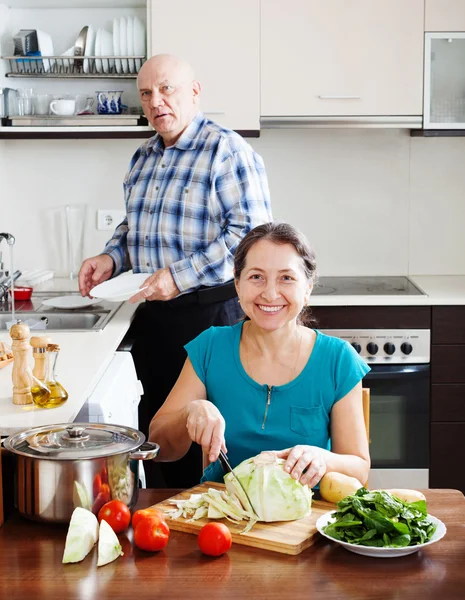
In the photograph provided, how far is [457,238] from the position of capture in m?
3.84

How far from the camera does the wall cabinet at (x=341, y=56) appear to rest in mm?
3369

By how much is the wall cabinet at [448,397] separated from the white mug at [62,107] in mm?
1619

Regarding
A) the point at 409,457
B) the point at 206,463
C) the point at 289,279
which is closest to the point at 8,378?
the point at 206,463

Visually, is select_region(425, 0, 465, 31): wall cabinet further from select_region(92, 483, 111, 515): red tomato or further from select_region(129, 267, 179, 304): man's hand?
select_region(92, 483, 111, 515): red tomato

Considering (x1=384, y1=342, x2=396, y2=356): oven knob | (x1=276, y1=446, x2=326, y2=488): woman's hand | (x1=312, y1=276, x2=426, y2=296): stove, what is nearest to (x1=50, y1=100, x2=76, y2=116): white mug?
(x1=312, y1=276, x2=426, y2=296): stove

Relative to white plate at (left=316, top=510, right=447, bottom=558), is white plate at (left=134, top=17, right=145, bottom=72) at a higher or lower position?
higher

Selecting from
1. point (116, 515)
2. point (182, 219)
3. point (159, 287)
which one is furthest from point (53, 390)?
point (182, 219)

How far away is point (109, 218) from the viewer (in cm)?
380

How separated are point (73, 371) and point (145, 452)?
0.76 metres

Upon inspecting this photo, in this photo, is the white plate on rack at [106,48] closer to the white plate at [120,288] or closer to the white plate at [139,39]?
the white plate at [139,39]

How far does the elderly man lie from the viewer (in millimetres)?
2867

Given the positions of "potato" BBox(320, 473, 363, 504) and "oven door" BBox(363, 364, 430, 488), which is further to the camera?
"oven door" BBox(363, 364, 430, 488)

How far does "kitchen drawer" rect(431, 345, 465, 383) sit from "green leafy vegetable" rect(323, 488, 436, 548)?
6.32 ft

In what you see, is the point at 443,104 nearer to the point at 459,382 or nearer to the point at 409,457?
the point at 459,382
